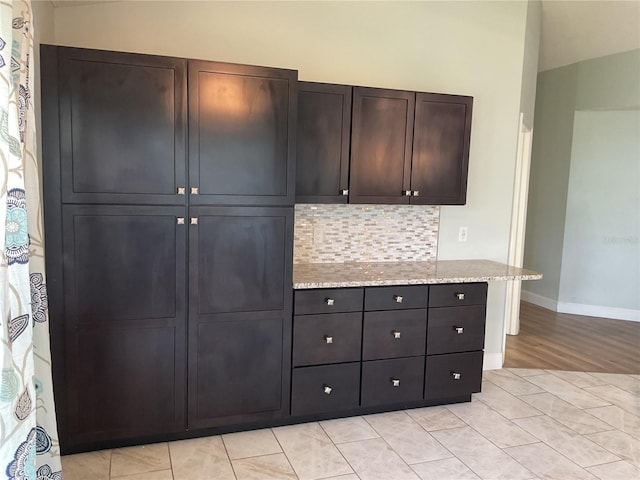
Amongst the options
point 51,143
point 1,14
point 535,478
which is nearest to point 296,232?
point 51,143

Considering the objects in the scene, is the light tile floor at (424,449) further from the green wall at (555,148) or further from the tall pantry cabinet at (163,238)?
the green wall at (555,148)

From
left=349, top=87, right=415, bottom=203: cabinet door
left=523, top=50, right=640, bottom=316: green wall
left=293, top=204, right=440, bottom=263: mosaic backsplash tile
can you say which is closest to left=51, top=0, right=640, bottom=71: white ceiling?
left=523, top=50, right=640, bottom=316: green wall

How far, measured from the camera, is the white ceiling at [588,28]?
4.41 meters

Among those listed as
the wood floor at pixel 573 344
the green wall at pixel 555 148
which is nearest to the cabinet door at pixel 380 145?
the wood floor at pixel 573 344

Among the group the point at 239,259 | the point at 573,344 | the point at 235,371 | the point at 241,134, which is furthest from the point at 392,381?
the point at 573,344

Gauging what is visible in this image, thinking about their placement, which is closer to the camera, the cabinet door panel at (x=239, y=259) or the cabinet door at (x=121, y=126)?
the cabinet door at (x=121, y=126)

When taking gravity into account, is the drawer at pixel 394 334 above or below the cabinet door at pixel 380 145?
below

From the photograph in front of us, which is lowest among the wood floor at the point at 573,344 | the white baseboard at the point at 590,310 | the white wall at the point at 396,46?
the wood floor at the point at 573,344

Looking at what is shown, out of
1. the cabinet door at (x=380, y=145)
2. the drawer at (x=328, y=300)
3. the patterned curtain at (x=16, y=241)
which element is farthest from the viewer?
the cabinet door at (x=380, y=145)

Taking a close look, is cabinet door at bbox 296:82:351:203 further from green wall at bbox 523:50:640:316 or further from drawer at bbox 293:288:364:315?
green wall at bbox 523:50:640:316

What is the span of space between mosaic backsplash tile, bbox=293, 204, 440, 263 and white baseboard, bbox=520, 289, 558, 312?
9.88 feet

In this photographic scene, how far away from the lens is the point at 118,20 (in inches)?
116

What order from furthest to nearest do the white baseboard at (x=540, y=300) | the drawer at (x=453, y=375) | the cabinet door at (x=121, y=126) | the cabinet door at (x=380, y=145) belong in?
1. the white baseboard at (x=540, y=300)
2. the drawer at (x=453, y=375)
3. the cabinet door at (x=380, y=145)
4. the cabinet door at (x=121, y=126)

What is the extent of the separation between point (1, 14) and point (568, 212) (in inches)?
229
